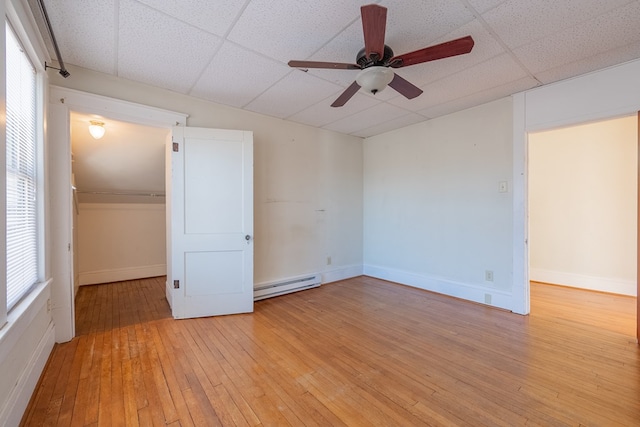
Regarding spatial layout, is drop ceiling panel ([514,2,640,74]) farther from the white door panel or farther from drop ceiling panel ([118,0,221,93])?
the white door panel

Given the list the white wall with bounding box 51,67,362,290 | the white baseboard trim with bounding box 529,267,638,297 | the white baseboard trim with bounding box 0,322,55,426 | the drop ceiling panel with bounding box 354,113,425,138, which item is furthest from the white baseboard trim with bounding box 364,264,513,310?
the white baseboard trim with bounding box 0,322,55,426

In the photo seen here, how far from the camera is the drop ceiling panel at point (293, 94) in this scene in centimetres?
267

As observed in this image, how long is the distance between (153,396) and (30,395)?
2.44 ft

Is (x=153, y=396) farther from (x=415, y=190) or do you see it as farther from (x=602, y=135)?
(x=602, y=135)

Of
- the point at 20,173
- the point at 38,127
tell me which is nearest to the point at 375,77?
the point at 20,173

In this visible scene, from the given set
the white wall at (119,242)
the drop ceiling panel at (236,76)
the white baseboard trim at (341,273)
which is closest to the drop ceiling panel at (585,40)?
the drop ceiling panel at (236,76)

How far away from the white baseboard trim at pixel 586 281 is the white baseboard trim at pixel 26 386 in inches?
237

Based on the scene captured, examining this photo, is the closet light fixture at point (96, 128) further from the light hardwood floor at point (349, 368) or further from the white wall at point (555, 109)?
the white wall at point (555, 109)

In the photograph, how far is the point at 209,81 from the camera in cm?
271

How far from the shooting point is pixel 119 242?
4484 millimetres

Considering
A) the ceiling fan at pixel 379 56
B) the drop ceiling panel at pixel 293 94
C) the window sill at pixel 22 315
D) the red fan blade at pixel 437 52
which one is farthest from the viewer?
the drop ceiling panel at pixel 293 94

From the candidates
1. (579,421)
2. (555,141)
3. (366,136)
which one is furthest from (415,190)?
(579,421)

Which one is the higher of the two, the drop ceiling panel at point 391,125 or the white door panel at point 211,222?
the drop ceiling panel at point 391,125

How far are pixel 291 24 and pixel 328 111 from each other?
1.66 meters
